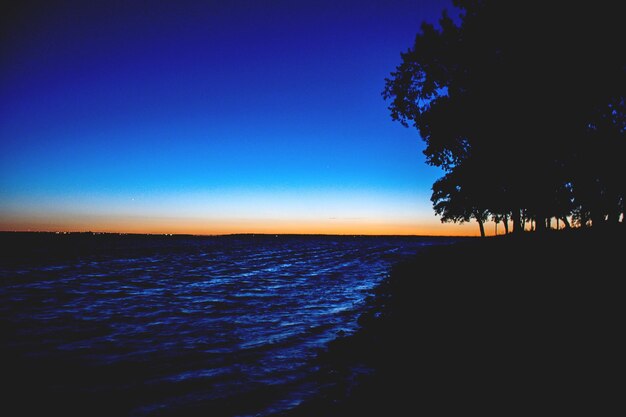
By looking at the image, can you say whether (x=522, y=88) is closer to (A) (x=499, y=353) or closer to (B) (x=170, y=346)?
(A) (x=499, y=353)

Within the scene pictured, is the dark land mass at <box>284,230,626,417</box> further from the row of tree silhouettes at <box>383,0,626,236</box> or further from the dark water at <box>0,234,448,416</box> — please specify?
the row of tree silhouettes at <box>383,0,626,236</box>

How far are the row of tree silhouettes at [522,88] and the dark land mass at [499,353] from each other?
6051mm

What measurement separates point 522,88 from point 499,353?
38.1ft

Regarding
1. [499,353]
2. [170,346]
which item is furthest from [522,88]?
[170,346]

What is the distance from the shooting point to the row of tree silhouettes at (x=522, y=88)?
12.5 meters

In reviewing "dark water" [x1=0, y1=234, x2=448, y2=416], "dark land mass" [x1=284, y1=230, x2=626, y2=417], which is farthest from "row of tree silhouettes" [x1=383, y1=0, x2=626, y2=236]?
"dark water" [x1=0, y1=234, x2=448, y2=416]

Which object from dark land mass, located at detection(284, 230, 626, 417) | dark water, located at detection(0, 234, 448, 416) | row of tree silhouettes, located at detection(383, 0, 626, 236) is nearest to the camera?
dark land mass, located at detection(284, 230, 626, 417)

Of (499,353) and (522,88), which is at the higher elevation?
(522,88)

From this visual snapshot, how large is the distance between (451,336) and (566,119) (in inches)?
478

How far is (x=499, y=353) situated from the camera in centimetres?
636

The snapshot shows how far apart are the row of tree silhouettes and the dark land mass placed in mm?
6051

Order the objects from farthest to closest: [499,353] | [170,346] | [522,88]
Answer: [522,88] → [170,346] → [499,353]

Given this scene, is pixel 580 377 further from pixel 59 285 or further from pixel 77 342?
pixel 59 285

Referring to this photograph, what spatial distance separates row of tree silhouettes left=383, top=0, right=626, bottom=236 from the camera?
12516 mm
